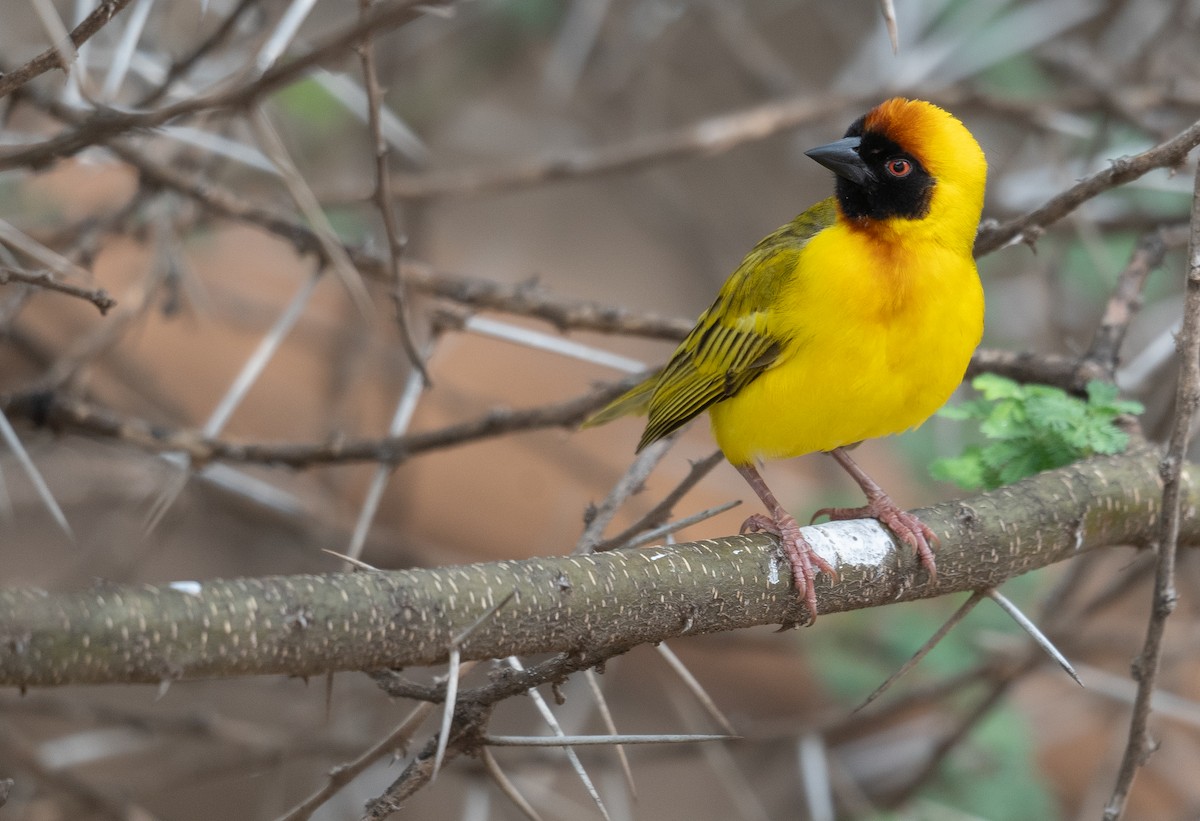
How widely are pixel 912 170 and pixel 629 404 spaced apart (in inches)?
41.0

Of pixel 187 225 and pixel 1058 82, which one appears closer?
pixel 187 225

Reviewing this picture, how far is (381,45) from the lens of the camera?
600 centimetres

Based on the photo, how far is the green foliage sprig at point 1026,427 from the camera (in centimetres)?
254

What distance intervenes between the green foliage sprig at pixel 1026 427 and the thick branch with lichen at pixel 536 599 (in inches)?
3.9

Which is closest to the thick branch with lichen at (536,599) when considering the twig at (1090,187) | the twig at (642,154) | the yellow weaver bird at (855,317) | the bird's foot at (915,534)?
the bird's foot at (915,534)

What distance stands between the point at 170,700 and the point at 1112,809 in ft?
15.8

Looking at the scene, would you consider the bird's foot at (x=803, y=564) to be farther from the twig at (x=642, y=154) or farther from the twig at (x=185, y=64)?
→ the twig at (x=642, y=154)

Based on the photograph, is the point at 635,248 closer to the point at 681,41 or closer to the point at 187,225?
the point at 681,41

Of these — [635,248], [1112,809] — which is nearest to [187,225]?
[1112,809]

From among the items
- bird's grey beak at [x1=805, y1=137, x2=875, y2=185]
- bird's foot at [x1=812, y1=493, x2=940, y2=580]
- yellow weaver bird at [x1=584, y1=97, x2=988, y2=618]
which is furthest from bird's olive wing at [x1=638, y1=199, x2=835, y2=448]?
bird's foot at [x1=812, y1=493, x2=940, y2=580]

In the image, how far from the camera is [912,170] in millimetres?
2883

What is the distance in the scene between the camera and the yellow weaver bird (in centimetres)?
265

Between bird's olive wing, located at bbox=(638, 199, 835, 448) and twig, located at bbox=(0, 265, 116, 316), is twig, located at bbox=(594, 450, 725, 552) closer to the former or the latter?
bird's olive wing, located at bbox=(638, 199, 835, 448)

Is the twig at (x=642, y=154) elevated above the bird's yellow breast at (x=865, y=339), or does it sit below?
above
